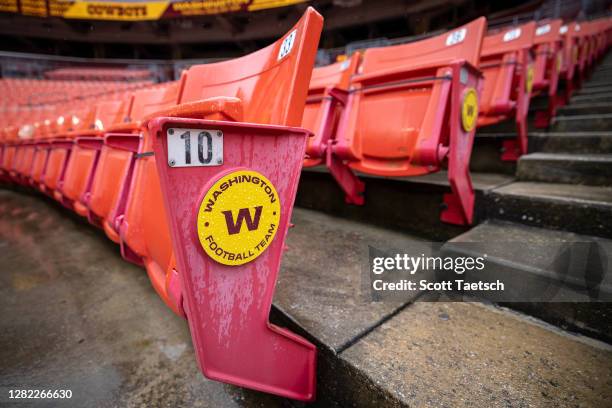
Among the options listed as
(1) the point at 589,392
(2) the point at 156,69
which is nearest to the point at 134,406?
(1) the point at 589,392

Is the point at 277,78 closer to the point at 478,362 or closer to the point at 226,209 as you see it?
the point at 226,209

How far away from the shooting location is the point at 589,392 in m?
0.51

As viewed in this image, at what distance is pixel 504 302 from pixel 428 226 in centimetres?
46

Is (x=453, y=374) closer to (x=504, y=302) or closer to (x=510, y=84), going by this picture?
(x=504, y=302)

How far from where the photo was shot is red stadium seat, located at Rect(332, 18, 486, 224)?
1.01 meters

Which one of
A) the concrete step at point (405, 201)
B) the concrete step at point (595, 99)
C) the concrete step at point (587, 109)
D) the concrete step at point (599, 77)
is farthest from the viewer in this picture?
the concrete step at point (599, 77)

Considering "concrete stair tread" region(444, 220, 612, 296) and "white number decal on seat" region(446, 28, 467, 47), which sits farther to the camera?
"white number decal on seat" region(446, 28, 467, 47)

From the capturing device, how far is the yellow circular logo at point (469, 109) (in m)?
1.01

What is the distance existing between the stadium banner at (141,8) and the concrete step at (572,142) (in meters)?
12.3

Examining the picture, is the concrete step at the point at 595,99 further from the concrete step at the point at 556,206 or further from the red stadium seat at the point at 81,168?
the red stadium seat at the point at 81,168

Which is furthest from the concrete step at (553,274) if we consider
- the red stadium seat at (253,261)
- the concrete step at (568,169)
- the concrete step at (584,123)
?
the concrete step at (584,123)

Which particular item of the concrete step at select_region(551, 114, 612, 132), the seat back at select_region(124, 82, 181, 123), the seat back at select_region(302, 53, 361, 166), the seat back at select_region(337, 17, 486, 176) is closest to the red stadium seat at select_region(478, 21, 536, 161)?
the concrete step at select_region(551, 114, 612, 132)

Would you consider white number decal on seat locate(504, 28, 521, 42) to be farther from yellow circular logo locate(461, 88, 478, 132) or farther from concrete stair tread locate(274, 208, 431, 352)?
concrete stair tread locate(274, 208, 431, 352)

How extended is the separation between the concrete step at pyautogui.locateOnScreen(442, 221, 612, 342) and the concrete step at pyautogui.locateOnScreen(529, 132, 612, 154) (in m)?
0.66
